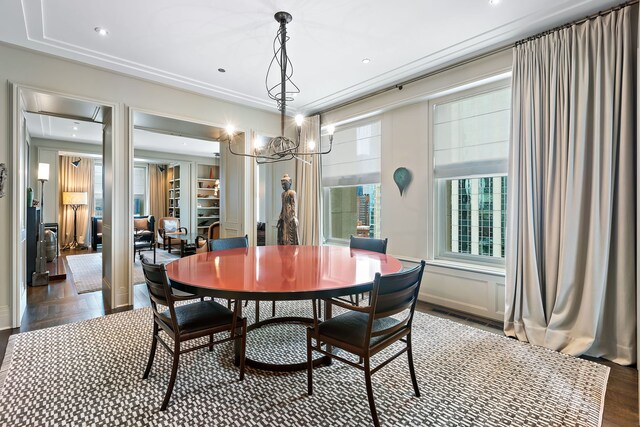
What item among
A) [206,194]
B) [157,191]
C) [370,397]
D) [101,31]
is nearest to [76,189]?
[157,191]

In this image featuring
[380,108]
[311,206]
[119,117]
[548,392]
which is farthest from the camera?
[311,206]

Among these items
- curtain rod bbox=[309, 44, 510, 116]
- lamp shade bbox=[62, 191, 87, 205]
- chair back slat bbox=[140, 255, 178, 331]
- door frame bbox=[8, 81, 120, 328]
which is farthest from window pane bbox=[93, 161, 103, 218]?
chair back slat bbox=[140, 255, 178, 331]

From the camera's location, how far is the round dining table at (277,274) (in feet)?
5.27

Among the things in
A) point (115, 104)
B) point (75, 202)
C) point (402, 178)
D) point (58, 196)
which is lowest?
point (75, 202)

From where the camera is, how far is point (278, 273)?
1966mm

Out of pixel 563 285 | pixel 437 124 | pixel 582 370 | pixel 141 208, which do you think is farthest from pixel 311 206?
pixel 141 208

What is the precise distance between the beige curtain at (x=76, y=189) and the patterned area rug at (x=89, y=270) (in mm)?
1427

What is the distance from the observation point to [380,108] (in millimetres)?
4043

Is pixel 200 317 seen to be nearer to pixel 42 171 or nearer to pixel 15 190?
pixel 15 190

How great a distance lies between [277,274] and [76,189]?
8618 millimetres

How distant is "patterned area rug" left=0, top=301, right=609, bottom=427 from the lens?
1.68m

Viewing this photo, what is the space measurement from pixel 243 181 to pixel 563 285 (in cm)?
392

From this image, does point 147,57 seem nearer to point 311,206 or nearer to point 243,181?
point 243,181

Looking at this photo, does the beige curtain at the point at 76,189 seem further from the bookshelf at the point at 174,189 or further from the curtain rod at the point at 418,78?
the curtain rod at the point at 418,78
